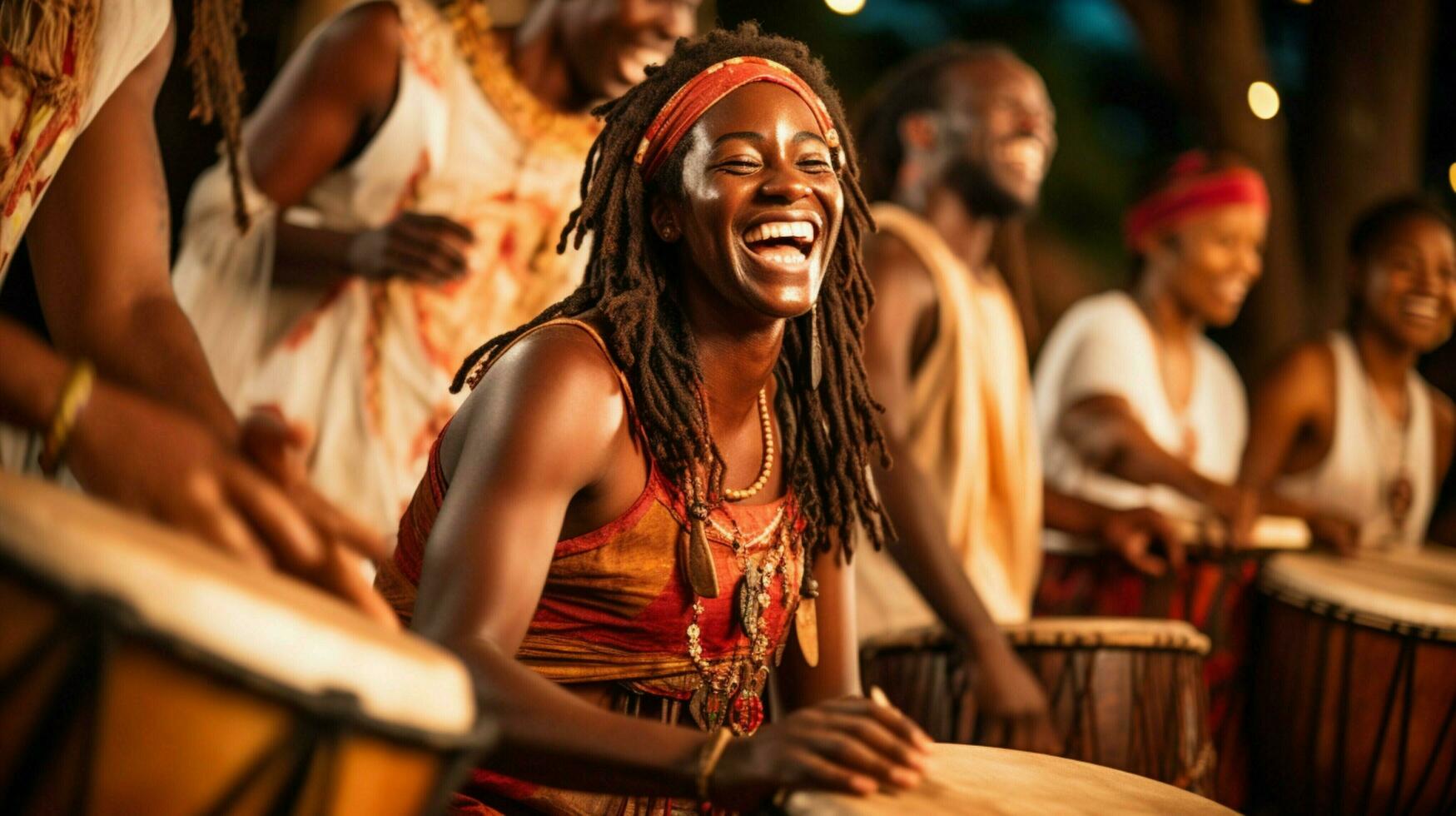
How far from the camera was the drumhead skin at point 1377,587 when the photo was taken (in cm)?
342

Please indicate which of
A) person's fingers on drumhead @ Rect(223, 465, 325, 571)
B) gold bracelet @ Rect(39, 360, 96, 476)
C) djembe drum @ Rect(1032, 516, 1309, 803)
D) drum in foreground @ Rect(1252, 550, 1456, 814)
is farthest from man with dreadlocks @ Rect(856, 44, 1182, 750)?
gold bracelet @ Rect(39, 360, 96, 476)

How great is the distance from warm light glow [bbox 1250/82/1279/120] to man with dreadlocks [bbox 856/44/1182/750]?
2.40 m

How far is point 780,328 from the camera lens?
7.40 ft

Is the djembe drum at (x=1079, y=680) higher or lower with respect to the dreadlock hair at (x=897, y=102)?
lower

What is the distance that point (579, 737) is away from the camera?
171 centimetres

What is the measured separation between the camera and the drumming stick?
13.3ft

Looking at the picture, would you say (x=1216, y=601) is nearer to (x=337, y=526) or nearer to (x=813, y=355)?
(x=813, y=355)

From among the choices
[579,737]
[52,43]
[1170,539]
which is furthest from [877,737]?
[1170,539]

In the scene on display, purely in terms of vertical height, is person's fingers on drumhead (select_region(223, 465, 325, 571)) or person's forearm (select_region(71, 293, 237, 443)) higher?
person's forearm (select_region(71, 293, 237, 443))

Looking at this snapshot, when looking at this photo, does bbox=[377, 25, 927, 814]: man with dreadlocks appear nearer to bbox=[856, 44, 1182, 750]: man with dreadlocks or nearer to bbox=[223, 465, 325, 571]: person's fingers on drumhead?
bbox=[223, 465, 325, 571]: person's fingers on drumhead

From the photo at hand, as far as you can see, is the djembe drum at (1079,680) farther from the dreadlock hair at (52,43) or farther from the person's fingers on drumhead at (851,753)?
the dreadlock hair at (52,43)

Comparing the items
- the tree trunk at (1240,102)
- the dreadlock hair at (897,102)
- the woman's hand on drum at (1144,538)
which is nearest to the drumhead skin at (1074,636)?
the woman's hand on drum at (1144,538)

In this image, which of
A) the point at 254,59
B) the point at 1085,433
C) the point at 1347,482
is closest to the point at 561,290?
the point at 254,59

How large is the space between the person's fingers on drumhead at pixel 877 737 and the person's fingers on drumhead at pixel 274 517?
57 cm
